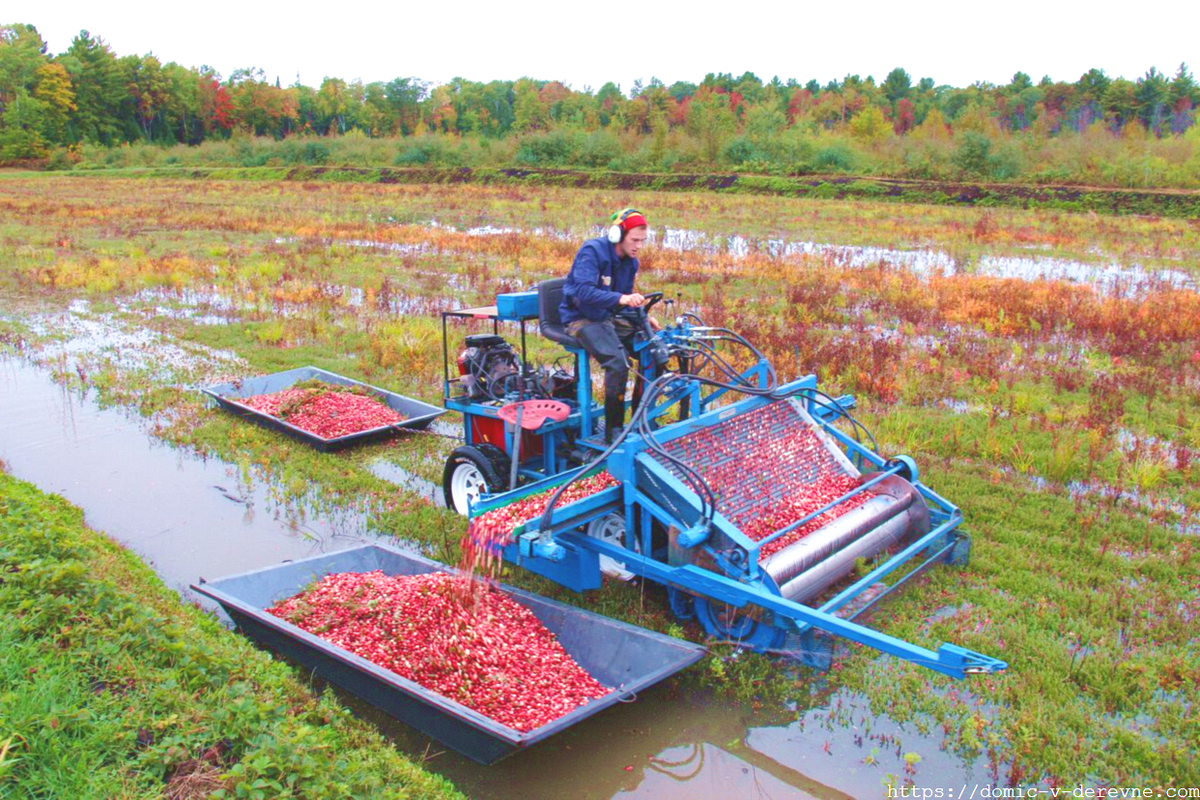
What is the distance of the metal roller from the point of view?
5703mm

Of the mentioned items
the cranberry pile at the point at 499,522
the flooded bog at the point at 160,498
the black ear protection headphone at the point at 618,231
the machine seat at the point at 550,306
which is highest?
the black ear protection headphone at the point at 618,231

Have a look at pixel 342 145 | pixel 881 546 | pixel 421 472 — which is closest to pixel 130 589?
pixel 421 472

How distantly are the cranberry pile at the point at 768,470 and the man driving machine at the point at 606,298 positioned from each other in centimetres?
91

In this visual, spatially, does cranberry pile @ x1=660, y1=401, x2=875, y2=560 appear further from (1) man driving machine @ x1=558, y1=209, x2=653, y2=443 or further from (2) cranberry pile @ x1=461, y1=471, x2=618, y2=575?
(1) man driving machine @ x1=558, y1=209, x2=653, y2=443

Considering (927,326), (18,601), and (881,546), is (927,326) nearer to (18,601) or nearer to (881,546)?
(881,546)

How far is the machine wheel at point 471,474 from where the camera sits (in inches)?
292

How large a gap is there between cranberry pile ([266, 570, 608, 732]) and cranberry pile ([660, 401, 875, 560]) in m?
1.46

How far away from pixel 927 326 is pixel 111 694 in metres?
13.1

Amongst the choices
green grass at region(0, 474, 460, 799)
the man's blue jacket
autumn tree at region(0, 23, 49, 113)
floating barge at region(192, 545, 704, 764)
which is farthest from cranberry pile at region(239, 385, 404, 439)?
autumn tree at region(0, 23, 49, 113)

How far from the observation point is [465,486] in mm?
7949

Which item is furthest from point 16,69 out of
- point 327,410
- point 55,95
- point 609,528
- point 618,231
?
point 609,528

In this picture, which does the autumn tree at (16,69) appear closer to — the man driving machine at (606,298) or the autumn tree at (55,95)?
the autumn tree at (55,95)

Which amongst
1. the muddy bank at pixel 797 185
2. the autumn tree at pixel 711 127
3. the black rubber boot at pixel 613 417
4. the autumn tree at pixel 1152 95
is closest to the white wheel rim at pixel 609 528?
the black rubber boot at pixel 613 417

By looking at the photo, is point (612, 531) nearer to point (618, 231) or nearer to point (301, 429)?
point (618, 231)
